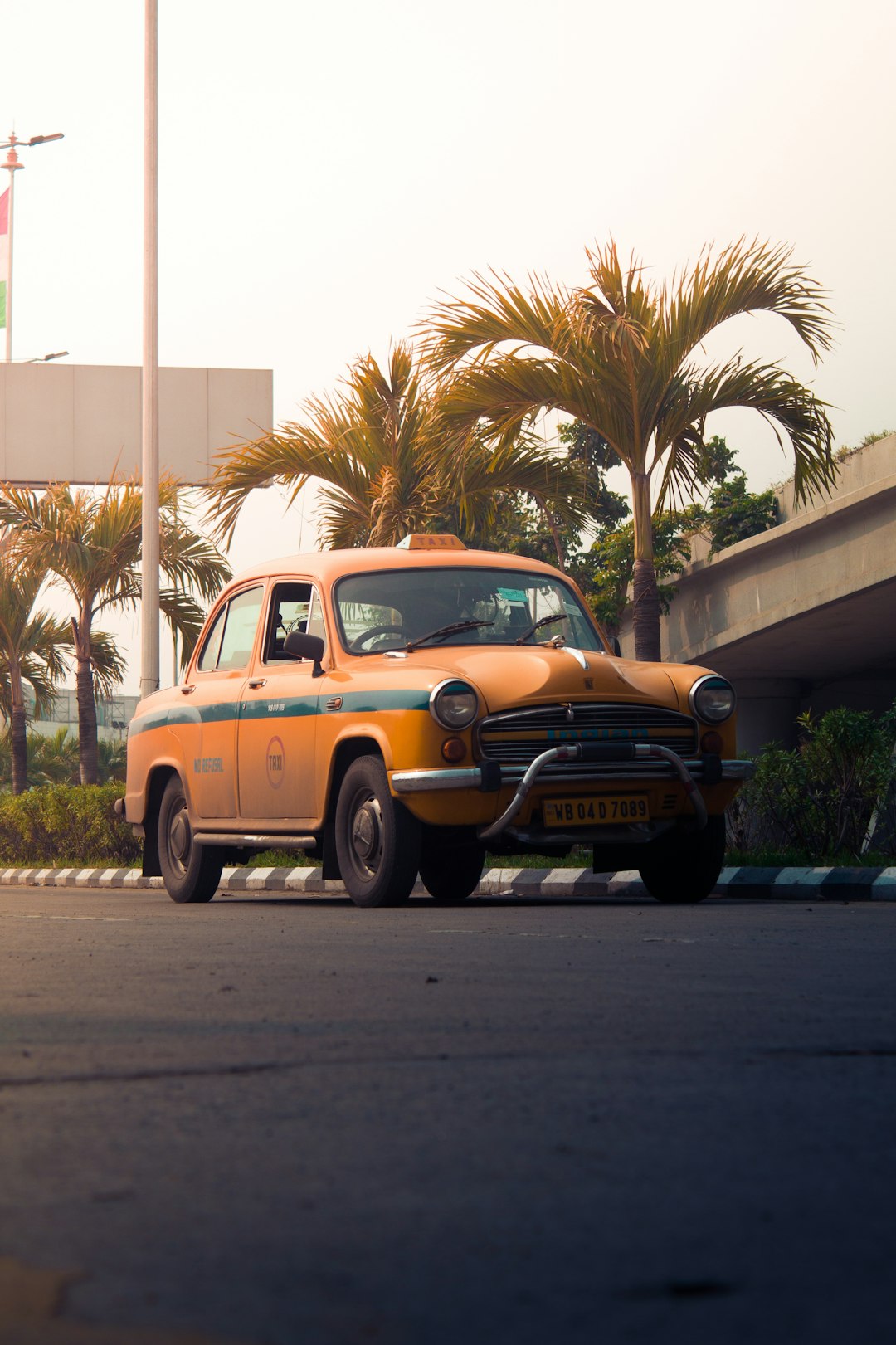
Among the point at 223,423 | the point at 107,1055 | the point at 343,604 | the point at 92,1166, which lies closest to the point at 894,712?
the point at 343,604

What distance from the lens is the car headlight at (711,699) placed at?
1008 cm

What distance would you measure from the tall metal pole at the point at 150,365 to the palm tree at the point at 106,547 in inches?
101

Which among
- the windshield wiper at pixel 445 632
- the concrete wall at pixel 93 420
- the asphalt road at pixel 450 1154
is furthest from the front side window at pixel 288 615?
the concrete wall at pixel 93 420

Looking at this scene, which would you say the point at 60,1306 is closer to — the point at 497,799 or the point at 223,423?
the point at 497,799

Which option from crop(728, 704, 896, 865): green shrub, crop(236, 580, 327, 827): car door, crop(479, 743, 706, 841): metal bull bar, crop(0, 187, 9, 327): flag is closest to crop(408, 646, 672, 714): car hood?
crop(479, 743, 706, 841): metal bull bar

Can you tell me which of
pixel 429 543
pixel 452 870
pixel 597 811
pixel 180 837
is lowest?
pixel 452 870

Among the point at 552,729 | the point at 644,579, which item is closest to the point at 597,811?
the point at 552,729

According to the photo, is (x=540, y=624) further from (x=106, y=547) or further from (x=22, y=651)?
(x=22, y=651)

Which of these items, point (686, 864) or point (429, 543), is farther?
point (429, 543)

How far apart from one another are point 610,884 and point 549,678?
290 centimetres

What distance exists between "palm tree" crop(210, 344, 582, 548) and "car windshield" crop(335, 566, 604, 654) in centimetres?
656

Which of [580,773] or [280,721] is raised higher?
[280,721]

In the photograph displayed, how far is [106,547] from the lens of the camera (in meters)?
24.8

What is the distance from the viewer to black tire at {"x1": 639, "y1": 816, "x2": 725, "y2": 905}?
10.2m
